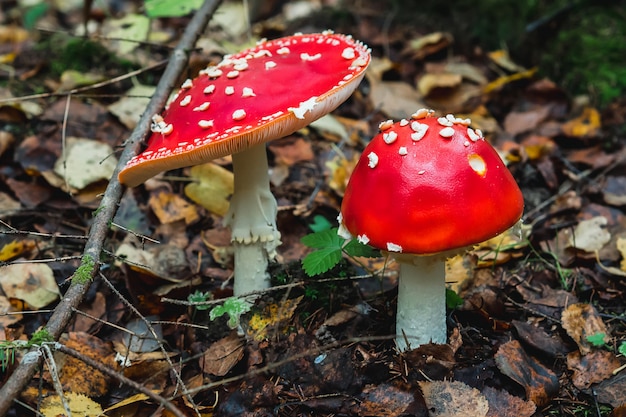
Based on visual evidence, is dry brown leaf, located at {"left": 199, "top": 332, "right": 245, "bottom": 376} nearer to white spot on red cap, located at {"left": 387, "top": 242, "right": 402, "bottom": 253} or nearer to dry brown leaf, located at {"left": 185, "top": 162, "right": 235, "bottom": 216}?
white spot on red cap, located at {"left": 387, "top": 242, "right": 402, "bottom": 253}

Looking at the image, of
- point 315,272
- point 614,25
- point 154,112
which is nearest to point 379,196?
point 315,272

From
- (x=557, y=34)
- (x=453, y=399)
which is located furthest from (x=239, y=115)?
(x=557, y=34)

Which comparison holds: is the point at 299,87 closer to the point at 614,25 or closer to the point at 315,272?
the point at 315,272

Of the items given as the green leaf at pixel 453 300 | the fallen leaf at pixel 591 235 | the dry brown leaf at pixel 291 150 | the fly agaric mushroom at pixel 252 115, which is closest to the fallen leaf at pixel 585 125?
the fallen leaf at pixel 591 235

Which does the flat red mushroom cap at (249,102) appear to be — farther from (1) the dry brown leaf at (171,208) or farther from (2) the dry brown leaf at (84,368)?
(1) the dry brown leaf at (171,208)

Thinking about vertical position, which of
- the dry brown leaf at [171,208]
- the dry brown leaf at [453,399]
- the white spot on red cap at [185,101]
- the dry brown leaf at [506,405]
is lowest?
the dry brown leaf at [171,208]

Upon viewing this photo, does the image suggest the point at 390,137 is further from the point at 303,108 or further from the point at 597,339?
the point at 597,339

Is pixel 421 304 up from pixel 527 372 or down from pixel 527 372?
up
